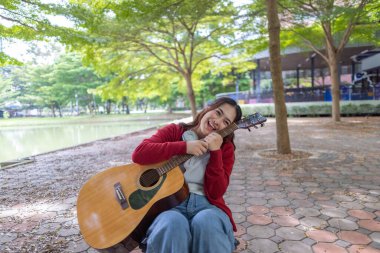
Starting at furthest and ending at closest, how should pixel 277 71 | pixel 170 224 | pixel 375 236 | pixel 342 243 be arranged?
1. pixel 277 71
2. pixel 375 236
3. pixel 342 243
4. pixel 170 224

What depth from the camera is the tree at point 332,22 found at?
894 centimetres

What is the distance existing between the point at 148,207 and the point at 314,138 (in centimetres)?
811

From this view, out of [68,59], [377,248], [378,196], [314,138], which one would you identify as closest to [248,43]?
[314,138]

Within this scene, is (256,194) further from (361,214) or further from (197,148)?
(197,148)

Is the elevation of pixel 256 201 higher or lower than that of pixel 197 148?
lower

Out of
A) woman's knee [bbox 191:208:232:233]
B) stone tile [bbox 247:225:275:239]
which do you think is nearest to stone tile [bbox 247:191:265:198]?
stone tile [bbox 247:225:275:239]

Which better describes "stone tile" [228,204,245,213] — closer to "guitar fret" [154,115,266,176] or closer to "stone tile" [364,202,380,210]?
"stone tile" [364,202,380,210]

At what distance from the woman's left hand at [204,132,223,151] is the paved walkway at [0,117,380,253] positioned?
1.17 metres

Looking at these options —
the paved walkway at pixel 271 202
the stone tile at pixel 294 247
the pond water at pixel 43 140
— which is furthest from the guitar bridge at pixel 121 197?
the pond water at pixel 43 140

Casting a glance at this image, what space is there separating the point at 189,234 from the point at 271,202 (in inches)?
90.2

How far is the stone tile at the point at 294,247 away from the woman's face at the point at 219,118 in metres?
1.28

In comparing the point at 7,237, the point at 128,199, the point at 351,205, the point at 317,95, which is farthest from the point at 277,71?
the point at 317,95

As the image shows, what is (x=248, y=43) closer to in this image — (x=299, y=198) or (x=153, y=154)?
(x=299, y=198)

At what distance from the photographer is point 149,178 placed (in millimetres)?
1953
